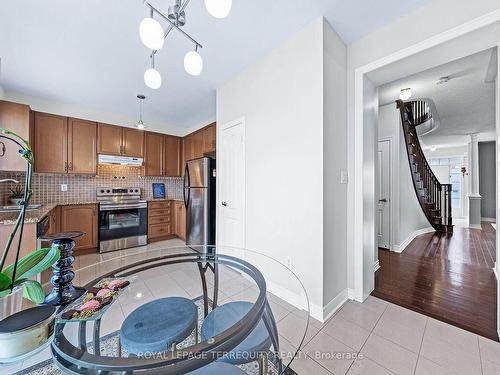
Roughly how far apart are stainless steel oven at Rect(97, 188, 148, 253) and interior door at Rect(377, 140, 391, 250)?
4375 mm

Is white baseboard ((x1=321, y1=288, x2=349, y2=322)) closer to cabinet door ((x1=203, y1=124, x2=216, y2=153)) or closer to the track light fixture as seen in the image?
the track light fixture

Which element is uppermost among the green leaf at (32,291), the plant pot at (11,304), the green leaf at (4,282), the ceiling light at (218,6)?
the ceiling light at (218,6)

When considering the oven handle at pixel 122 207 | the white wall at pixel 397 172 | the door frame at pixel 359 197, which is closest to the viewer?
the door frame at pixel 359 197

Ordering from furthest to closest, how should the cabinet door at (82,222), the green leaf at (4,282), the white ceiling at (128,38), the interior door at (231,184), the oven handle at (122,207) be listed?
1. the oven handle at (122,207)
2. the cabinet door at (82,222)
3. the interior door at (231,184)
4. the white ceiling at (128,38)
5. the green leaf at (4,282)

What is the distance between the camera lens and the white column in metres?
5.44

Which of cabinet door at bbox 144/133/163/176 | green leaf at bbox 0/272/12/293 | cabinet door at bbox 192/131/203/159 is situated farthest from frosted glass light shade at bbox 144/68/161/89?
cabinet door at bbox 144/133/163/176

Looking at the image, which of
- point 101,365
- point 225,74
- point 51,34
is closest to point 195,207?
point 225,74

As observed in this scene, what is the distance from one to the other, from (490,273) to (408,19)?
3.13 metres

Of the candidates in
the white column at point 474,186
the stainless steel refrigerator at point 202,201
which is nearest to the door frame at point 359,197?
the stainless steel refrigerator at point 202,201

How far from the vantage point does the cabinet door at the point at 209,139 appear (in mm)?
3645

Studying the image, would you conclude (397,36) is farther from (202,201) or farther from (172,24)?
(202,201)

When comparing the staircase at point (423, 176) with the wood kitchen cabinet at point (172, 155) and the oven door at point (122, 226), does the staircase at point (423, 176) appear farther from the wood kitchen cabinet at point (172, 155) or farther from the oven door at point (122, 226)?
the oven door at point (122, 226)

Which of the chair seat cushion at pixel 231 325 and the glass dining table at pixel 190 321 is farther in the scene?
the chair seat cushion at pixel 231 325

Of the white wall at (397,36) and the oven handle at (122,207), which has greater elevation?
the white wall at (397,36)
